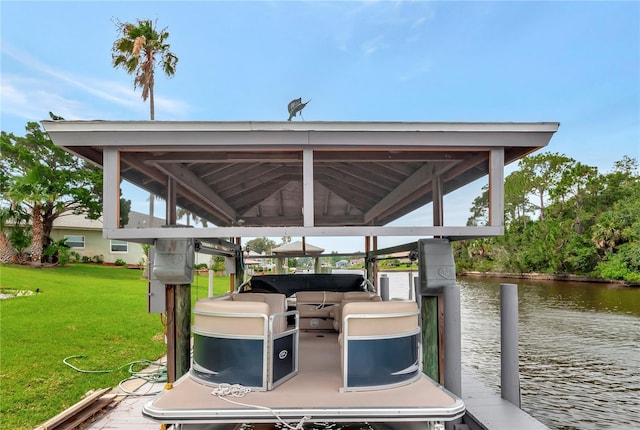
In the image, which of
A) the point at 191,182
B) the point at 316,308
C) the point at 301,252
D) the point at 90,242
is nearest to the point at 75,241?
the point at 90,242

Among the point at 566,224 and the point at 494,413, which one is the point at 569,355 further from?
the point at 566,224

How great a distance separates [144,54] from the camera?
56.5ft

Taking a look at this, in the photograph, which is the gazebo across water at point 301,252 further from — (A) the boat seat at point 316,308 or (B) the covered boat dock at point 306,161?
(B) the covered boat dock at point 306,161

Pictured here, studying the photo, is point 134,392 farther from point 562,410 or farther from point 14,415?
point 562,410

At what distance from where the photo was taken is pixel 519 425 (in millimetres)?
4734

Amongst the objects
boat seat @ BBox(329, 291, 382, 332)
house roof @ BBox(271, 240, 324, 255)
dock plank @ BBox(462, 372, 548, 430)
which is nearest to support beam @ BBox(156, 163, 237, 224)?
boat seat @ BBox(329, 291, 382, 332)

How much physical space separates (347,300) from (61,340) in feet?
23.8

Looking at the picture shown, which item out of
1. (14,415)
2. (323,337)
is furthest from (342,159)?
(14,415)

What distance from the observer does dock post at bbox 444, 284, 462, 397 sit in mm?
4723

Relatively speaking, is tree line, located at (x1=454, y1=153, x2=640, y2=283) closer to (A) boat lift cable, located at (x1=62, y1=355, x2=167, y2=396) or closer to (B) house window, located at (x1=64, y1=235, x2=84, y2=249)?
(B) house window, located at (x1=64, y1=235, x2=84, y2=249)

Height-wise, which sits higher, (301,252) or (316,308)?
(301,252)

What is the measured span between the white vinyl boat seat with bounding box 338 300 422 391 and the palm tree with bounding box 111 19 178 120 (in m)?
16.1

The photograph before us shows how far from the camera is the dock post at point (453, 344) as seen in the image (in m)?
4.72

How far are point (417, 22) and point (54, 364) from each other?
34779 mm
